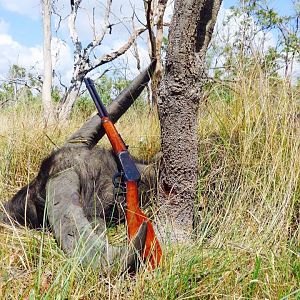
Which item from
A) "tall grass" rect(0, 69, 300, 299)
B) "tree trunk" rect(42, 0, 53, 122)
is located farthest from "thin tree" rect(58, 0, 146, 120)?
"tall grass" rect(0, 69, 300, 299)

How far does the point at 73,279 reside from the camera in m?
1.83

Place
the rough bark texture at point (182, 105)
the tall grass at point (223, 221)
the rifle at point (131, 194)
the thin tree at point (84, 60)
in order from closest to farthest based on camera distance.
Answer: the tall grass at point (223, 221)
the rifle at point (131, 194)
the rough bark texture at point (182, 105)
the thin tree at point (84, 60)

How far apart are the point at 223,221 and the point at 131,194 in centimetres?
50

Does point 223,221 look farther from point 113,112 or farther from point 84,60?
point 84,60

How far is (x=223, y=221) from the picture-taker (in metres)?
2.51

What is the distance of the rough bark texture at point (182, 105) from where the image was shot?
8.36ft

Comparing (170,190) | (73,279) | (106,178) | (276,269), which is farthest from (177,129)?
(73,279)

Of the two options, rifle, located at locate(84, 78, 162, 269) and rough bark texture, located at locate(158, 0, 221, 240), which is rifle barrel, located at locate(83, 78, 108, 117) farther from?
rough bark texture, located at locate(158, 0, 221, 240)

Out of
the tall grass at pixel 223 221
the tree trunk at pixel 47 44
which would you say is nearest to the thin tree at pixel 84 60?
the tree trunk at pixel 47 44

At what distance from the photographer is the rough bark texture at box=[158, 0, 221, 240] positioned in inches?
100

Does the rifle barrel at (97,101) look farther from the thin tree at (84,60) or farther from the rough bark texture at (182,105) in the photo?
the thin tree at (84,60)

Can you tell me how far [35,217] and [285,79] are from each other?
5.81 ft

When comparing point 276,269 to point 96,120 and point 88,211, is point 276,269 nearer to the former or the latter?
point 88,211

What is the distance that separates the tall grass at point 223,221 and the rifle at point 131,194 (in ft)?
0.25
